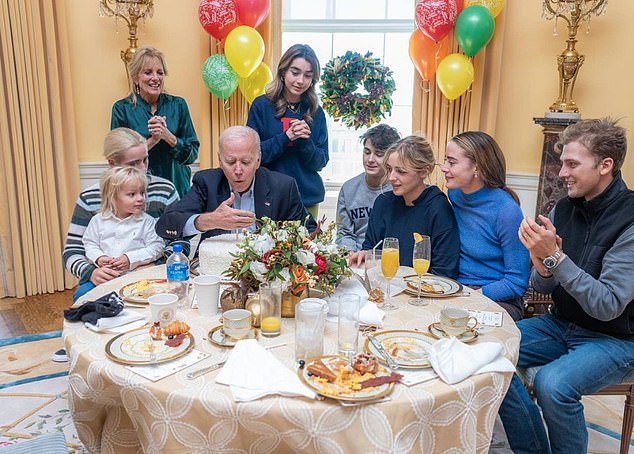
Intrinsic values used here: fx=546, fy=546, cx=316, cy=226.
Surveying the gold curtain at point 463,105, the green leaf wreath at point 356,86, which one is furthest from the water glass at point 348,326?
the gold curtain at point 463,105

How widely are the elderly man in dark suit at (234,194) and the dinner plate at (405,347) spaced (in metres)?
0.90

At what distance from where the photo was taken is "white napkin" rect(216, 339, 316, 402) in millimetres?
1254

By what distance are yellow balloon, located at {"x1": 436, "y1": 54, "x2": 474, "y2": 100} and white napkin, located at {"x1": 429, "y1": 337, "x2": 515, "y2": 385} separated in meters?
2.85

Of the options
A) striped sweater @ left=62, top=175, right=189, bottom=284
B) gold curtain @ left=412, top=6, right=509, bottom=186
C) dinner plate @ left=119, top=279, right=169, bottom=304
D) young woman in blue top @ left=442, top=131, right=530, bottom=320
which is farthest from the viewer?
gold curtain @ left=412, top=6, right=509, bottom=186

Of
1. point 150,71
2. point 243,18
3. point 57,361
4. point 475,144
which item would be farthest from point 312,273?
point 243,18

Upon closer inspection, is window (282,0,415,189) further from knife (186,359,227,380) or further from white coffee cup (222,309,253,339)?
knife (186,359,227,380)

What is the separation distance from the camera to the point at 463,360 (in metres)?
1.38

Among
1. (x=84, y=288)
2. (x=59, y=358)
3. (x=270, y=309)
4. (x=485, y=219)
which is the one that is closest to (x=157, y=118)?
(x=84, y=288)

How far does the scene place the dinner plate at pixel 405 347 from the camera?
1.41 meters

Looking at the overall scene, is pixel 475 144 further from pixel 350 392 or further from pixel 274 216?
pixel 350 392

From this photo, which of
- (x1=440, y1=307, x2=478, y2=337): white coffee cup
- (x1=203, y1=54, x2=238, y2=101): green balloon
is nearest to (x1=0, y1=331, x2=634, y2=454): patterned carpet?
(x1=440, y1=307, x2=478, y2=337): white coffee cup

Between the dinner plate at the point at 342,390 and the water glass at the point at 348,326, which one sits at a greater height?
the water glass at the point at 348,326

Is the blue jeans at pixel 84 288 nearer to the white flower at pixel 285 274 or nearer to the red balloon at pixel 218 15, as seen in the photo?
the white flower at pixel 285 274

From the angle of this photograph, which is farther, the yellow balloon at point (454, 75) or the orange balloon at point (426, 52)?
the orange balloon at point (426, 52)
